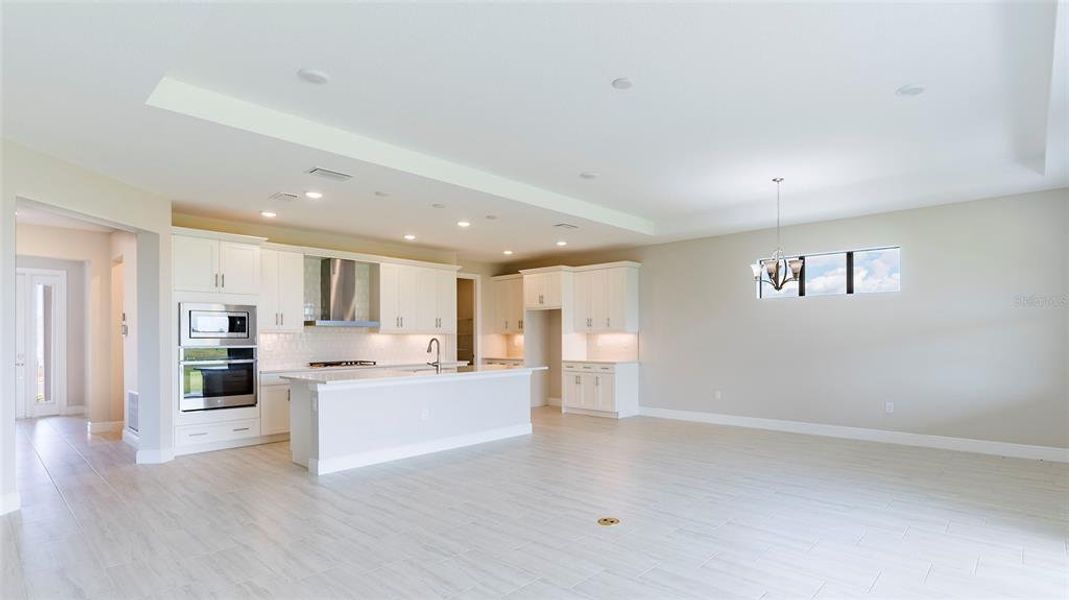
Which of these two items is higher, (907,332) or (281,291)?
(281,291)

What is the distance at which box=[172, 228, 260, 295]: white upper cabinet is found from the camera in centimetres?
600

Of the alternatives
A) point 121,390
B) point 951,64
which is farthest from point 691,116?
point 121,390

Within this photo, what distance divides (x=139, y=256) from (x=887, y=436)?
833cm

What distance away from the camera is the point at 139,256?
19.2 ft

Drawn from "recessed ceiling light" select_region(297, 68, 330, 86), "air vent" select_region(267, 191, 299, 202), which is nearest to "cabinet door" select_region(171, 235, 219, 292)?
"air vent" select_region(267, 191, 299, 202)

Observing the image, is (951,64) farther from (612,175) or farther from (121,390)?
(121,390)

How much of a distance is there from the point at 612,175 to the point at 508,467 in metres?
3.00

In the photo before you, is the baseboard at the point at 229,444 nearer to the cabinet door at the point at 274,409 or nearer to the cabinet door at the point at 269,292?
the cabinet door at the point at 274,409

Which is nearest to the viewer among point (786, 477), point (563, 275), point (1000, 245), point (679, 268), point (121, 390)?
point (786, 477)

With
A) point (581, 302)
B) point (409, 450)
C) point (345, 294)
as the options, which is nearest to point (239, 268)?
point (345, 294)

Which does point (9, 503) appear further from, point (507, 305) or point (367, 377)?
point (507, 305)

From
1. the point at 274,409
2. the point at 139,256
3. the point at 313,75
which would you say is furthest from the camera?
the point at 274,409

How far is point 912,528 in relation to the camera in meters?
3.69

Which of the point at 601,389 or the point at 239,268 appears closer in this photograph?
the point at 239,268
